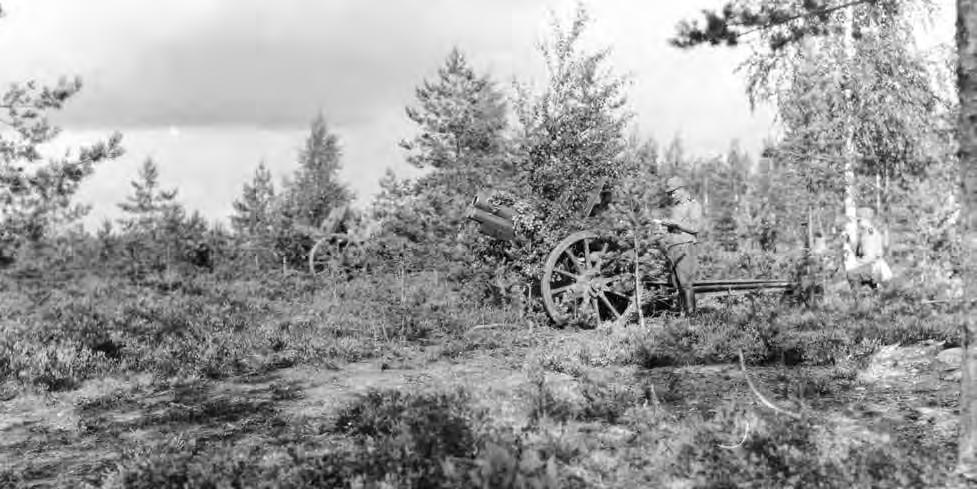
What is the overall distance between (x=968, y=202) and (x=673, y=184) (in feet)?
23.9

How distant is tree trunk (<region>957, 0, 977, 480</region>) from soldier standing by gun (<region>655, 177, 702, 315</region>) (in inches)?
274

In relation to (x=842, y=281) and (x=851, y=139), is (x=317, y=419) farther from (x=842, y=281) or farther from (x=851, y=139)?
(x=851, y=139)

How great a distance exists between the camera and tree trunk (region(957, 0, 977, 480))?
4.45 metres

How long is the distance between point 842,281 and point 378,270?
496 inches

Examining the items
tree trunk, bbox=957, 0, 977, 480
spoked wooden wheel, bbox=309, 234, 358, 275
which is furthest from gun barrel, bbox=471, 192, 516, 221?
spoked wooden wheel, bbox=309, 234, 358, 275

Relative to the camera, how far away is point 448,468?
4086 millimetres

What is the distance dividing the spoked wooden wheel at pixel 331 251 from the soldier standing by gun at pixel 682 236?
13472 millimetres

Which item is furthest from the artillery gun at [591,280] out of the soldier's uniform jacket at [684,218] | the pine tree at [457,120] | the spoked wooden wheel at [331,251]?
the pine tree at [457,120]

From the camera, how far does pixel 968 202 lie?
14.8 feet

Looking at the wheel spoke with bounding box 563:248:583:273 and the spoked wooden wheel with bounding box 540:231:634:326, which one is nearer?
the spoked wooden wheel with bounding box 540:231:634:326

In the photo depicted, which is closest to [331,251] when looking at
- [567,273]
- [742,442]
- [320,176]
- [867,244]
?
[567,273]

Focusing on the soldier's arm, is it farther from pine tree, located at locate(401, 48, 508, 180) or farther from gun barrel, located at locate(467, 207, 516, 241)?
pine tree, located at locate(401, 48, 508, 180)

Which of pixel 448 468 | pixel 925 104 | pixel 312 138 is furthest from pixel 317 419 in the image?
pixel 312 138

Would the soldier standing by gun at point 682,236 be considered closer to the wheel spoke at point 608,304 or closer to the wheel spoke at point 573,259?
the wheel spoke at point 608,304
